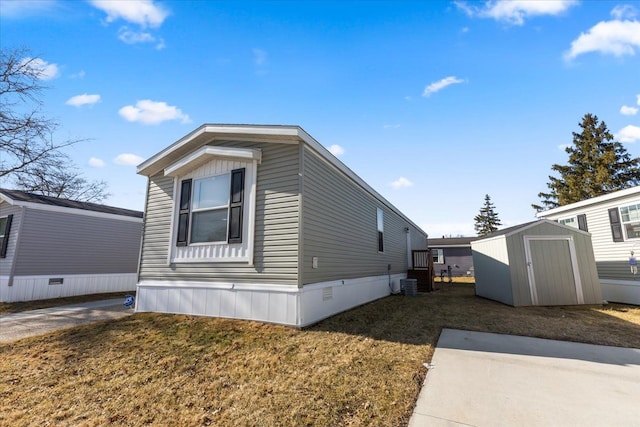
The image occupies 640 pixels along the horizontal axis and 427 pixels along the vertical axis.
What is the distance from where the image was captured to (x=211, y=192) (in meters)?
6.58

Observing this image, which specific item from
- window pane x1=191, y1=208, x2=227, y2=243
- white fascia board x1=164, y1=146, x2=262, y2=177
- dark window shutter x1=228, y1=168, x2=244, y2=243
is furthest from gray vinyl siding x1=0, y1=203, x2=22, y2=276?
dark window shutter x1=228, y1=168, x2=244, y2=243

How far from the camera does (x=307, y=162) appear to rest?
5.87 metres

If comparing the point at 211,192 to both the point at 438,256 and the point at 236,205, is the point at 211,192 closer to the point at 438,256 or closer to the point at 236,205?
the point at 236,205

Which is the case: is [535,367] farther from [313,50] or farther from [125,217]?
[125,217]

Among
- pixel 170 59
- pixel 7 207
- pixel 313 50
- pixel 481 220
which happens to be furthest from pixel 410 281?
pixel 481 220

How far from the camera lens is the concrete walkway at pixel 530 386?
2.45 m

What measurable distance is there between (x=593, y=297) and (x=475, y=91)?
6979 mm

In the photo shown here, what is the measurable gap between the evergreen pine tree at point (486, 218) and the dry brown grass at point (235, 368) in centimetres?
3653

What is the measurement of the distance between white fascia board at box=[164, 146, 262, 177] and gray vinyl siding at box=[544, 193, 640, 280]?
12.0 meters

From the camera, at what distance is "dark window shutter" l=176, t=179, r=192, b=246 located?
21.8 feet

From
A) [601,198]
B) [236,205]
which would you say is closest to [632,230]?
[601,198]

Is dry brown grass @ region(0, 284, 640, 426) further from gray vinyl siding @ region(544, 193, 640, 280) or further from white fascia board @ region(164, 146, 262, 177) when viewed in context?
gray vinyl siding @ region(544, 193, 640, 280)

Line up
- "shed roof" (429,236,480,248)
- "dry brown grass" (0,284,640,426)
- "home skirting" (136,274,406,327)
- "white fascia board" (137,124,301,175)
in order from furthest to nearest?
1. "shed roof" (429,236,480,248)
2. "white fascia board" (137,124,301,175)
3. "home skirting" (136,274,406,327)
4. "dry brown grass" (0,284,640,426)

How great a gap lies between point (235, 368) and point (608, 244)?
13.0 m
